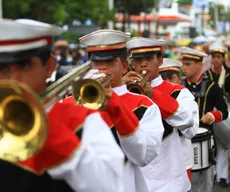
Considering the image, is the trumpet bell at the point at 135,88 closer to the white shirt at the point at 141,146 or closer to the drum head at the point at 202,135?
the white shirt at the point at 141,146

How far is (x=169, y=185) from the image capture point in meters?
4.25

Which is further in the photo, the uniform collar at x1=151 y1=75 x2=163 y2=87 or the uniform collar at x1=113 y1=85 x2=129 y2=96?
the uniform collar at x1=151 y1=75 x2=163 y2=87

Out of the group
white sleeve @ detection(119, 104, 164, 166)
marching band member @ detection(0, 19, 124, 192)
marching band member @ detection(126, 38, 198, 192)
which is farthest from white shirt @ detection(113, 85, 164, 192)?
marching band member @ detection(0, 19, 124, 192)

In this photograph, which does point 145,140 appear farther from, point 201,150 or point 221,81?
point 221,81

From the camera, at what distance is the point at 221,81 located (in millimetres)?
8250

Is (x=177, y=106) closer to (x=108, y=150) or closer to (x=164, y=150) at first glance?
(x=164, y=150)

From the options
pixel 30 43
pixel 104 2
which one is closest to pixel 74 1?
pixel 104 2

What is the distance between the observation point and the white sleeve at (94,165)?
6.34 ft

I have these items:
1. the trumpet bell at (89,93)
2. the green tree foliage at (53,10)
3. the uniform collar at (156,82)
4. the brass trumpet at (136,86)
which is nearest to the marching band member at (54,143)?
the trumpet bell at (89,93)

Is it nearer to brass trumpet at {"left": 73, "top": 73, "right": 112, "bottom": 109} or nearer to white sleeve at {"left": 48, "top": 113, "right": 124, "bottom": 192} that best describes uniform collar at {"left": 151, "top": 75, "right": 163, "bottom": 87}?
brass trumpet at {"left": 73, "top": 73, "right": 112, "bottom": 109}

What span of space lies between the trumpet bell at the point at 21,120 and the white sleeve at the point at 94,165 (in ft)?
0.54

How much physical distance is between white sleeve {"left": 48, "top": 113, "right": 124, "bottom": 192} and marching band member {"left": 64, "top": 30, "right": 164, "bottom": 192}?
0.65 meters

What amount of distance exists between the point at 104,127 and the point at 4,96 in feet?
1.46

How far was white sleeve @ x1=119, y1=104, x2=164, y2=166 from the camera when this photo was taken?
2.91m
